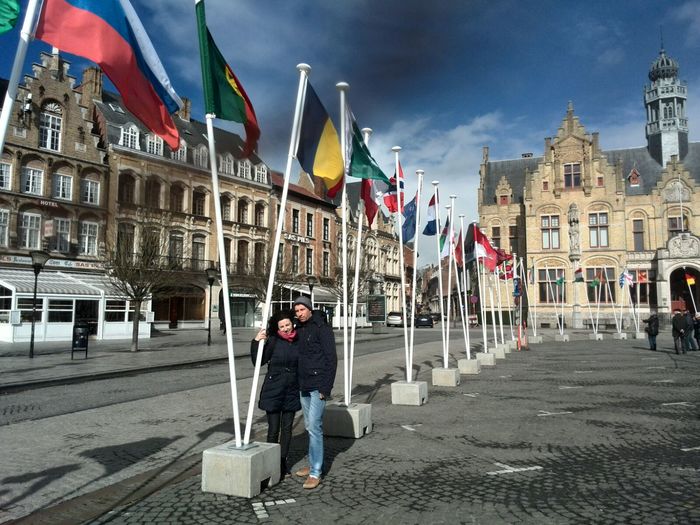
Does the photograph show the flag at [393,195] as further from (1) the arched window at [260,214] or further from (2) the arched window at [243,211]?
(1) the arched window at [260,214]

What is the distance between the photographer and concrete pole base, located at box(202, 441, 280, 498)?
5.00 metres

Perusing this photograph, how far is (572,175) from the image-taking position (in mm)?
50906

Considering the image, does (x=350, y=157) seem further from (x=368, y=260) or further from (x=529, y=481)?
(x=368, y=260)

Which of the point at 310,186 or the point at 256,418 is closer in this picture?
the point at 256,418

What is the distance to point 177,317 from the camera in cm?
3947

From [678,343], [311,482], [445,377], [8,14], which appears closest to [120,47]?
[8,14]

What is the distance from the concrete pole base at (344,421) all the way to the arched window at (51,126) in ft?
104

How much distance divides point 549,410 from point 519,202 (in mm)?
47563

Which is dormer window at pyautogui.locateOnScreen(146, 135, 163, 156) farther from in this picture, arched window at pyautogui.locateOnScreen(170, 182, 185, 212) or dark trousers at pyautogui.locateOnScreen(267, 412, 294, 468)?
dark trousers at pyautogui.locateOnScreen(267, 412, 294, 468)

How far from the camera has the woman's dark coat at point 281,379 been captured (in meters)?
5.51

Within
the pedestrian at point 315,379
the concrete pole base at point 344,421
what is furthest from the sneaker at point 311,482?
the concrete pole base at point 344,421

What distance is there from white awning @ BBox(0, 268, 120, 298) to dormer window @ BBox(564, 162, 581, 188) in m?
39.8

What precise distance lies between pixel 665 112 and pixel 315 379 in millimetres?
58622

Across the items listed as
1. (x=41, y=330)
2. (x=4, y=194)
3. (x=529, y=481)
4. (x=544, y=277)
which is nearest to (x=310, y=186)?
(x=544, y=277)
